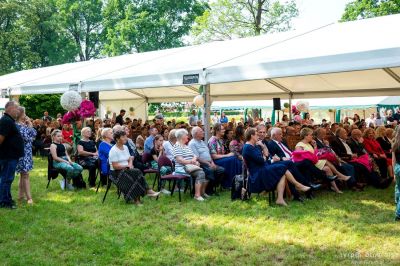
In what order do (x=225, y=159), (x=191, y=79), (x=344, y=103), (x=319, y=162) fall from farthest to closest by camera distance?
(x=344, y=103)
(x=191, y=79)
(x=225, y=159)
(x=319, y=162)

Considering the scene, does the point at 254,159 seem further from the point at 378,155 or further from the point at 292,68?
the point at 378,155

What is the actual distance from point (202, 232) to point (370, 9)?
31.8 metres

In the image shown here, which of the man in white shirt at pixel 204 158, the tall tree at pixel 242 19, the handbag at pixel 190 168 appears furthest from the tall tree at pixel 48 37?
the handbag at pixel 190 168

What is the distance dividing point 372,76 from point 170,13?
32.7 metres

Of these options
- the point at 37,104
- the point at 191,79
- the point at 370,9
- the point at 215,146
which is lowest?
the point at 215,146

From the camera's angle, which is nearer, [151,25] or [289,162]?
[289,162]

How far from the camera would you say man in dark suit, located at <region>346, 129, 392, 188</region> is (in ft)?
25.8

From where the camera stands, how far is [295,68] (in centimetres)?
687

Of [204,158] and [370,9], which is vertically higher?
[370,9]

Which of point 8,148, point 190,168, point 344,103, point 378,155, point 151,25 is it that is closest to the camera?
point 8,148

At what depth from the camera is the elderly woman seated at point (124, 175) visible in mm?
6879

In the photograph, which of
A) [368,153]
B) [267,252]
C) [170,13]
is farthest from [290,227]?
[170,13]

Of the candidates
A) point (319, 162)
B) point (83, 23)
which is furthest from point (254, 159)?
point (83, 23)

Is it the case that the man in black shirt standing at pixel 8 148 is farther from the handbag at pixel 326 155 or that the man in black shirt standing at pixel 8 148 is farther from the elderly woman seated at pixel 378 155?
the elderly woman seated at pixel 378 155
